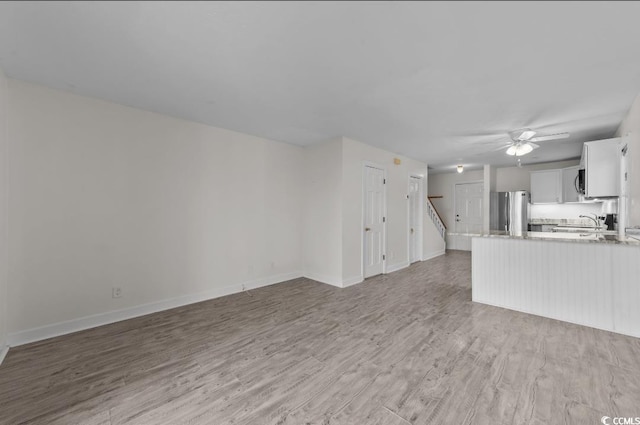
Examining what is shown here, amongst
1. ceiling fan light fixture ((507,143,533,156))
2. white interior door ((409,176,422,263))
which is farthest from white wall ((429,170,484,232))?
ceiling fan light fixture ((507,143,533,156))

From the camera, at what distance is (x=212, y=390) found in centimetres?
196

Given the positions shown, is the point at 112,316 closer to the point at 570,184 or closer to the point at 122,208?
the point at 122,208

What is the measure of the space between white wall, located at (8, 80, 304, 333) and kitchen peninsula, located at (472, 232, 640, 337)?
3596 mm

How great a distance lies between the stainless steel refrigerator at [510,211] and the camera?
675 centimetres

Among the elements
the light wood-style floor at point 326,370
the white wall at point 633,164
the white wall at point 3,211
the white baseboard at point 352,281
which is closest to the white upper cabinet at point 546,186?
the white wall at point 633,164

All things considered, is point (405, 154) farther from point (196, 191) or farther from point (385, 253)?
point (196, 191)

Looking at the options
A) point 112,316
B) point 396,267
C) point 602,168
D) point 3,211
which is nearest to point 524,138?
point 602,168

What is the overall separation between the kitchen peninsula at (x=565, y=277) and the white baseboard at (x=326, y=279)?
2.10 meters

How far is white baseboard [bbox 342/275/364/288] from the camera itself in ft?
15.1

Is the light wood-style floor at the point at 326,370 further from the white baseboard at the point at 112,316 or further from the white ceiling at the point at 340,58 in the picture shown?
the white ceiling at the point at 340,58

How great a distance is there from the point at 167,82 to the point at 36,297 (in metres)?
2.61

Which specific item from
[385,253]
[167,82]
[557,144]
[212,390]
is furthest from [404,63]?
[557,144]

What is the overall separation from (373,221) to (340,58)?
354 cm

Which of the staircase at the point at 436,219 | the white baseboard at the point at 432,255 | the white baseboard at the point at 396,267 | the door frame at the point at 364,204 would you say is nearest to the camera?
the door frame at the point at 364,204
